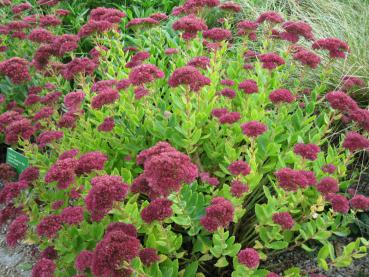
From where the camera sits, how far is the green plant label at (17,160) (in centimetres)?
262

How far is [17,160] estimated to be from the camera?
268cm

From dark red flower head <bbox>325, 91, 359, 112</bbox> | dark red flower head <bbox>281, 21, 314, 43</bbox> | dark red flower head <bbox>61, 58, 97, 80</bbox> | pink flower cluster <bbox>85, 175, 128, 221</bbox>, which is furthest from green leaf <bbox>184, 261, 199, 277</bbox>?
dark red flower head <bbox>281, 21, 314, 43</bbox>

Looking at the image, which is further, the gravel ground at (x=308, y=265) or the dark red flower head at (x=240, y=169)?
the gravel ground at (x=308, y=265)

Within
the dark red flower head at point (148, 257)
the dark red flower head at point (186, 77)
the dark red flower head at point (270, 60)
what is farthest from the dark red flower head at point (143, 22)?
the dark red flower head at point (148, 257)

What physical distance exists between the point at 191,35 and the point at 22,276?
6.06ft

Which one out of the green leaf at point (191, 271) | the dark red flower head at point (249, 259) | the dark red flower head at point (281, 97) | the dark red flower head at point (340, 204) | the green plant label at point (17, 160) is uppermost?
the dark red flower head at point (281, 97)

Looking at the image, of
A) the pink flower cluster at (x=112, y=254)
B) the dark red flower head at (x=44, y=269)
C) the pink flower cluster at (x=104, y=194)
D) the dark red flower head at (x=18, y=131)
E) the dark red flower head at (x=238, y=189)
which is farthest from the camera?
the dark red flower head at (x=18, y=131)

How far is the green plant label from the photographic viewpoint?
2623 millimetres

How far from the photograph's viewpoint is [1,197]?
2066 mm

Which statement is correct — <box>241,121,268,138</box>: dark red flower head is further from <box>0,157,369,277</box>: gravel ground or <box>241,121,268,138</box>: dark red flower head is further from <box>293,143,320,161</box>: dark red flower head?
<box>0,157,369,277</box>: gravel ground

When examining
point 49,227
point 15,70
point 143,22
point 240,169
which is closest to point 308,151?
point 240,169

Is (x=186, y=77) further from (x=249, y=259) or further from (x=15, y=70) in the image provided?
(x=15, y=70)

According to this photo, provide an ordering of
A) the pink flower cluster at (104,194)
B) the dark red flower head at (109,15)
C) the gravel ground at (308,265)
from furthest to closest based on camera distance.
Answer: the dark red flower head at (109,15) → the gravel ground at (308,265) → the pink flower cluster at (104,194)

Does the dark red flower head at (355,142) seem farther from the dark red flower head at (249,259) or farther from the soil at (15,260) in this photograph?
the soil at (15,260)
